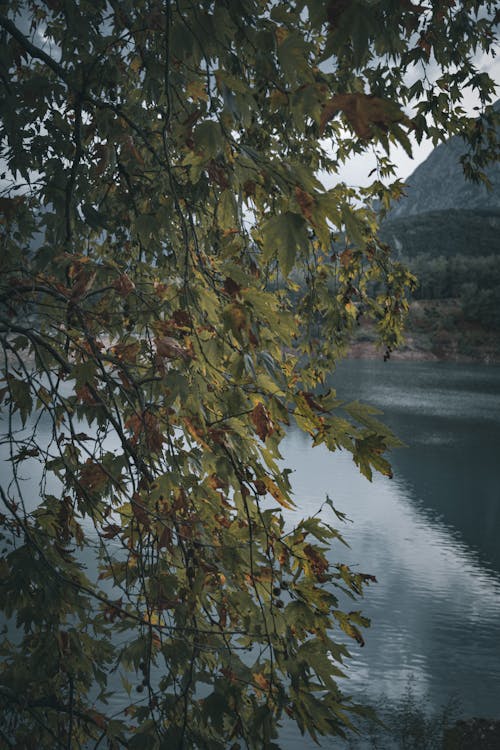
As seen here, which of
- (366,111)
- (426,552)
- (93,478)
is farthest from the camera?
(426,552)

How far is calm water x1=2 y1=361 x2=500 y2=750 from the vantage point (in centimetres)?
791

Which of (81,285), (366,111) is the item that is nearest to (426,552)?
(81,285)

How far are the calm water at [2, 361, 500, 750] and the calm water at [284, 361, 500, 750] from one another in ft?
0.08

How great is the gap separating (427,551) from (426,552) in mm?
52

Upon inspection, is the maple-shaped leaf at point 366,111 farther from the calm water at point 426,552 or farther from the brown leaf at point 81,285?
the calm water at point 426,552

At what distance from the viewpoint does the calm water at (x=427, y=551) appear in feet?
26.1

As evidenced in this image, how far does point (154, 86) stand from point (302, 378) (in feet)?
4.64

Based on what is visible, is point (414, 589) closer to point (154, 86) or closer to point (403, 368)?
point (154, 86)

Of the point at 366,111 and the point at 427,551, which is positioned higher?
the point at 366,111

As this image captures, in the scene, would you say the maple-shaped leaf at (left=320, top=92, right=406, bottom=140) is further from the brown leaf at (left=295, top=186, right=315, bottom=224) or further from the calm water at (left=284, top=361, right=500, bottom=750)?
the calm water at (left=284, top=361, right=500, bottom=750)

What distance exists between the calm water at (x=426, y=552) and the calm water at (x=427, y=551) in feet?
0.08

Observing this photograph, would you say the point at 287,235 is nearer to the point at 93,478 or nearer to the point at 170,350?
the point at 170,350

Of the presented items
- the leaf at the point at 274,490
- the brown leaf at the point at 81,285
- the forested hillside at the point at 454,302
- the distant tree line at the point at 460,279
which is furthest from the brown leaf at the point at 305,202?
the distant tree line at the point at 460,279

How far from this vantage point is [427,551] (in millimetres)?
12445
